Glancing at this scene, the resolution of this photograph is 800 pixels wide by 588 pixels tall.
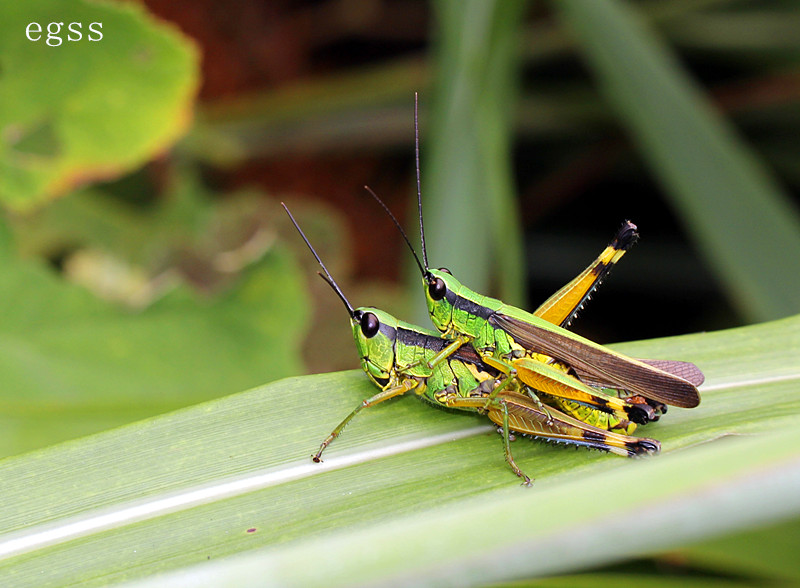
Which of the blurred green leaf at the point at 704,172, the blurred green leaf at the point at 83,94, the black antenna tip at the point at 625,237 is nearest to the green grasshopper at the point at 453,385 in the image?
the black antenna tip at the point at 625,237

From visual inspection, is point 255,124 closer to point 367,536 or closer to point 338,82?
point 338,82

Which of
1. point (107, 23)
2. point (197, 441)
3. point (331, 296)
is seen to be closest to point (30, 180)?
point (107, 23)

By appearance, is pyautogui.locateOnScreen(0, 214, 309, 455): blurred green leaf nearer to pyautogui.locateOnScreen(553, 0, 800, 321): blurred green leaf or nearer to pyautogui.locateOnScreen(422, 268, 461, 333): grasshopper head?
pyautogui.locateOnScreen(422, 268, 461, 333): grasshopper head

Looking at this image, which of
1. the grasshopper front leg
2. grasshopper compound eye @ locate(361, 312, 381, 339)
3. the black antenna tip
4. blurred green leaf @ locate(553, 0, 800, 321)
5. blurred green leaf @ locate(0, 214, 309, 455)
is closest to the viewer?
the grasshopper front leg

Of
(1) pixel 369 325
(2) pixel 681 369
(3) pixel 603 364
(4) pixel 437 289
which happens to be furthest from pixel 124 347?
(2) pixel 681 369

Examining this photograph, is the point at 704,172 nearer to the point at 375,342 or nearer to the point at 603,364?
the point at 603,364

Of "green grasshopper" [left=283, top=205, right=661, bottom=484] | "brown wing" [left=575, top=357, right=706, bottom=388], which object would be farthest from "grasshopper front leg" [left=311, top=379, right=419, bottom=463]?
"brown wing" [left=575, top=357, right=706, bottom=388]

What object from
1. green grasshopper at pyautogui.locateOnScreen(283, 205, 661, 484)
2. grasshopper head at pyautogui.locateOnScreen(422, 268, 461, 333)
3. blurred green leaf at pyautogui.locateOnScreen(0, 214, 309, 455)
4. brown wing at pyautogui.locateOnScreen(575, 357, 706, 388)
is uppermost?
brown wing at pyautogui.locateOnScreen(575, 357, 706, 388)
